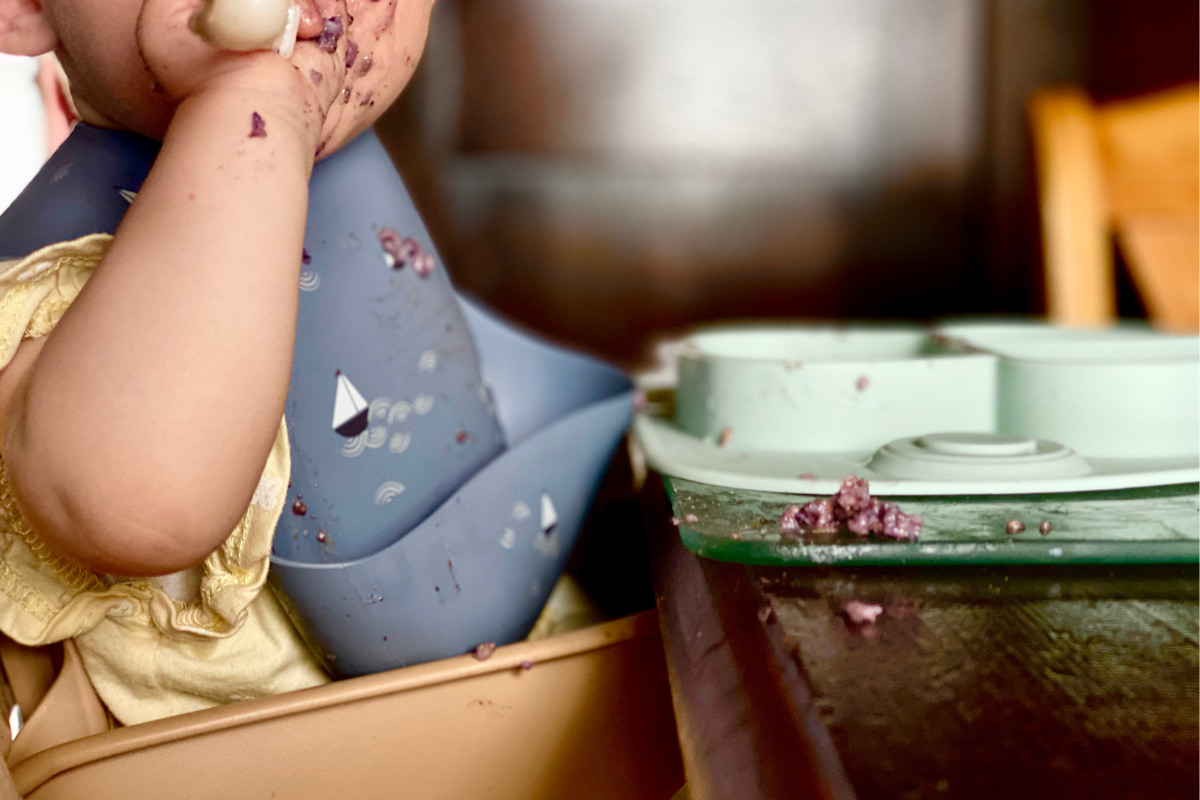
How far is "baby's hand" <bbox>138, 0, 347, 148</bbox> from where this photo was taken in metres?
0.33

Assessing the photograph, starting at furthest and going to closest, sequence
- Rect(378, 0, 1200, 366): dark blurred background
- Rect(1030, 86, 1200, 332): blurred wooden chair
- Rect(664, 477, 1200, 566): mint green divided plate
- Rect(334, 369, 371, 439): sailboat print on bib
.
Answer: Rect(378, 0, 1200, 366): dark blurred background, Rect(1030, 86, 1200, 332): blurred wooden chair, Rect(334, 369, 371, 439): sailboat print on bib, Rect(664, 477, 1200, 566): mint green divided plate

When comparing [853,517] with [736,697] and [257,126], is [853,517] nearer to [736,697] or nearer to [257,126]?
[736,697]

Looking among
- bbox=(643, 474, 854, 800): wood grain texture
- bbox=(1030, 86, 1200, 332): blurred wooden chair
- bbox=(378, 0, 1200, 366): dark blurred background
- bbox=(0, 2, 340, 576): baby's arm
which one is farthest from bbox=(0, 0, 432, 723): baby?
bbox=(378, 0, 1200, 366): dark blurred background

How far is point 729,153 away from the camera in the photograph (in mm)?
2424

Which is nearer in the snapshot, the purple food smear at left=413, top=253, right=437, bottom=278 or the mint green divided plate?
the mint green divided plate

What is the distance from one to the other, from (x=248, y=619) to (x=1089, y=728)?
14.2 inches

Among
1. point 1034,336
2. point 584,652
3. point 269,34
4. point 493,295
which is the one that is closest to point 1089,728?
point 584,652

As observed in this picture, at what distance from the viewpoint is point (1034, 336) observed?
617 millimetres

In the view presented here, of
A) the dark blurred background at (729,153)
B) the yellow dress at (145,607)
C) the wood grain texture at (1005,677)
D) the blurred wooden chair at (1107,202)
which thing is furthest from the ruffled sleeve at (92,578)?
the dark blurred background at (729,153)

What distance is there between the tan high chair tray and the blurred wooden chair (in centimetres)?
82

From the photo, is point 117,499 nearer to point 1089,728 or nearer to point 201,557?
point 201,557

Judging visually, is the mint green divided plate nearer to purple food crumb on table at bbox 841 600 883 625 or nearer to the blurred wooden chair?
purple food crumb on table at bbox 841 600 883 625

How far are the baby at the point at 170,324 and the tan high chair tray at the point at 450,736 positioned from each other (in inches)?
2.2

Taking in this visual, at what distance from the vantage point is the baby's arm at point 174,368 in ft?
0.94
